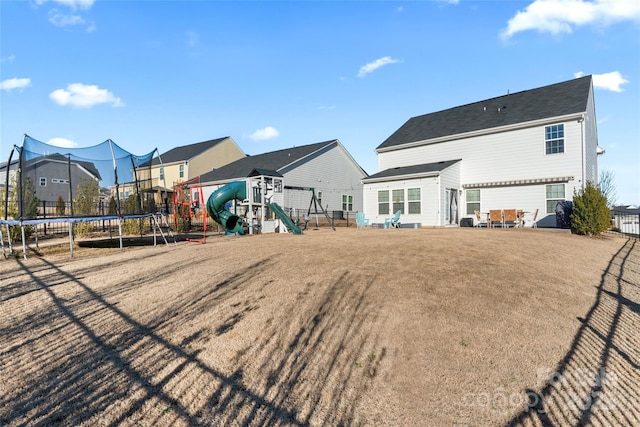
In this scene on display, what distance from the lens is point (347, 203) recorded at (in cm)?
3306

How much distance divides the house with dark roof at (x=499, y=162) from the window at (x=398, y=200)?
2.4 inches

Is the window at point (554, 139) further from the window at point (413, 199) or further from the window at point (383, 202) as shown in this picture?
the window at point (383, 202)

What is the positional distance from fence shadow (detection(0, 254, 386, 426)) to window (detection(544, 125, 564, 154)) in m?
18.1

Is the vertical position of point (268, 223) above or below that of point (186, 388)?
above

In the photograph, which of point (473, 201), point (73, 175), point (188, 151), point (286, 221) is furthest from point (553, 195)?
point (188, 151)

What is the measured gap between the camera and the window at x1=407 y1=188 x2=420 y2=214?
69.2ft

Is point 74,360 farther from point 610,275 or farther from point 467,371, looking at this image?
point 610,275

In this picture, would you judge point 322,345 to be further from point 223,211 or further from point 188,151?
point 188,151

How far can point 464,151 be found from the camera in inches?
883

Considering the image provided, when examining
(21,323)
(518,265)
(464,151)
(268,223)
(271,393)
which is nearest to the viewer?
(271,393)

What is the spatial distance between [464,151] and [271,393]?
21.7 m

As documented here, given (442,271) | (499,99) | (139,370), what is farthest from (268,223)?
(499,99)

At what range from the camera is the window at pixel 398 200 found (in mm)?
21830

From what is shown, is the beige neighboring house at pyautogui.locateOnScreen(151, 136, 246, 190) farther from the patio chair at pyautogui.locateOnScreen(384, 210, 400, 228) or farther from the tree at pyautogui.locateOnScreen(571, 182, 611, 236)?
the tree at pyautogui.locateOnScreen(571, 182, 611, 236)
